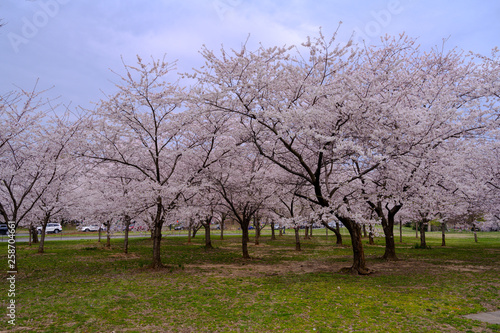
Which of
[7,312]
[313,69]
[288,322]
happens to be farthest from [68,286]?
[313,69]

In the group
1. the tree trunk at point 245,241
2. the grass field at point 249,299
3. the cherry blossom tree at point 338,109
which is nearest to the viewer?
the grass field at point 249,299

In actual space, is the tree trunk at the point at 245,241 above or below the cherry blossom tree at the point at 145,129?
below

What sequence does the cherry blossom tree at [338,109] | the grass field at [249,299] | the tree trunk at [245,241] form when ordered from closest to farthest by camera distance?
the grass field at [249,299], the cherry blossom tree at [338,109], the tree trunk at [245,241]

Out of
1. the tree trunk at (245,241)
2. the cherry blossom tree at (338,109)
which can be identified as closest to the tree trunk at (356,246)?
the cherry blossom tree at (338,109)

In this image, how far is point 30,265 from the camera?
14.3m

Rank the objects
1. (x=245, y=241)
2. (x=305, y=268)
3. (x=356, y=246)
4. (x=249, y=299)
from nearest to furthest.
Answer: (x=249, y=299)
(x=356, y=246)
(x=305, y=268)
(x=245, y=241)

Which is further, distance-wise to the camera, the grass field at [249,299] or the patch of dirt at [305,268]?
the patch of dirt at [305,268]

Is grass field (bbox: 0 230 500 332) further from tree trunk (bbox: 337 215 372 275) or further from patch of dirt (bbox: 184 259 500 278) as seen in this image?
tree trunk (bbox: 337 215 372 275)

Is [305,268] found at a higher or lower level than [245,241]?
lower

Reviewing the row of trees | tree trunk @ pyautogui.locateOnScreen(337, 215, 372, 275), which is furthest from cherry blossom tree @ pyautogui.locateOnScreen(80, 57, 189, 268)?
tree trunk @ pyautogui.locateOnScreen(337, 215, 372, 275)

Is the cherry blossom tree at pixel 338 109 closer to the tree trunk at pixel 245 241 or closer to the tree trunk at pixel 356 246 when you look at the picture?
the tree trunk at pixel 356 246

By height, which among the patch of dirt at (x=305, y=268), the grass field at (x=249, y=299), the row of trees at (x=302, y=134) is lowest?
the patch of dirt at (x=305, y=268)

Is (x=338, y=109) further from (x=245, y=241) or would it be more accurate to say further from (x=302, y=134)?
(x=245, y=241)

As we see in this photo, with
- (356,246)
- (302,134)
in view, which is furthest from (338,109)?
(356,246)
